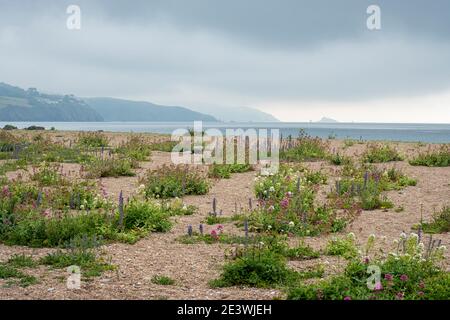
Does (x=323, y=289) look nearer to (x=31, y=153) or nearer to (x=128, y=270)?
(x=128, y=270)

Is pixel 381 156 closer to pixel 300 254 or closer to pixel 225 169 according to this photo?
pixel 225 169

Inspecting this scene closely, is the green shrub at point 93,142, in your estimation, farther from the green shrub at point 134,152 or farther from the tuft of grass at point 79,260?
the tuft of grass at point 79,260

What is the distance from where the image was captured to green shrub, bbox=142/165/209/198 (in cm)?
1387

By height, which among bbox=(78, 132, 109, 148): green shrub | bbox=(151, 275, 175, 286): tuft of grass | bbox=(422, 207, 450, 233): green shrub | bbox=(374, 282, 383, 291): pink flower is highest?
bbox=(78, 132, 109, 148): green shrub

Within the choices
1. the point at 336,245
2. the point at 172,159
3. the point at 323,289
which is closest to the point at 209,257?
the point at 336,245

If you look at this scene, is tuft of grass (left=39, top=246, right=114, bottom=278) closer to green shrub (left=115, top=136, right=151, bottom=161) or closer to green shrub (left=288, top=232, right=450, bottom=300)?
green shrub (left=288, top=232, right=450, bottom=300)

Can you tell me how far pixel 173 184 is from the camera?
14.3 metres

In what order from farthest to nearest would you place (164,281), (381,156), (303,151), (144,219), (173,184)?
(303,151) → (381,156) → (173,184) → (144,219) → (164,281)

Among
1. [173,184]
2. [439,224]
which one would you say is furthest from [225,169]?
[439,224]

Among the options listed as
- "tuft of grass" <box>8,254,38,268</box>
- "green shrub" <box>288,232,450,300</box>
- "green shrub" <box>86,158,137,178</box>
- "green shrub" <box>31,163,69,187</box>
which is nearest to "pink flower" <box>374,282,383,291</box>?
"green shrub" <box>288,232,450,300</box>

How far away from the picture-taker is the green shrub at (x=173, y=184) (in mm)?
13867

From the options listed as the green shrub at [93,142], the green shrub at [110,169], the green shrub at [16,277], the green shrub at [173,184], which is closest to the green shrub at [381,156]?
the green shrub at [173,184]

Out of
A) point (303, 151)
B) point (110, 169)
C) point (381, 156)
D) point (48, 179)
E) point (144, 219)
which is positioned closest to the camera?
point (144, 219)
